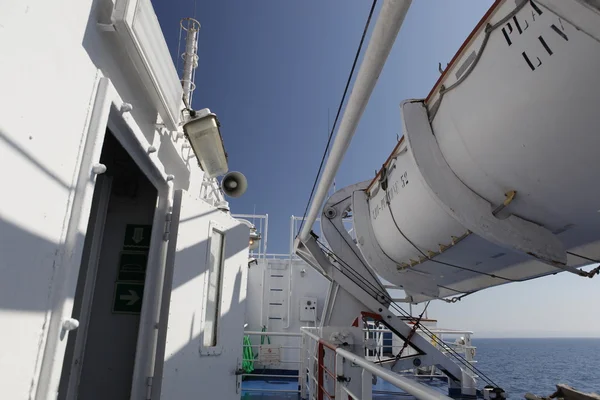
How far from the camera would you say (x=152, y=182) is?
227cm

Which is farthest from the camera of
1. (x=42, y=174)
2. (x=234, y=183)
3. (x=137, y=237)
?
(x=234, y=183)

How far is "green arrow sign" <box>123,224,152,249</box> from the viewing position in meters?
2.60

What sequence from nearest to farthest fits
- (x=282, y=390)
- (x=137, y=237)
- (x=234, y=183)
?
(x=137, y=237)
(x=234, y=183)
(x=282, y=390)

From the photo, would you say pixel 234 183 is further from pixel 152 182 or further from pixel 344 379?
pixel 344 379

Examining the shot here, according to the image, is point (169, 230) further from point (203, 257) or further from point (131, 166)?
point (131, 166)

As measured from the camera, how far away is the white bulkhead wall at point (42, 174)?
946 millimetres

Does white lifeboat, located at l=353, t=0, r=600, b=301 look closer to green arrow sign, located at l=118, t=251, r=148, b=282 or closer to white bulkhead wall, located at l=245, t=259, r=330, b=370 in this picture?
green arrow sign, located at l=118, t=251, r=148, b=282

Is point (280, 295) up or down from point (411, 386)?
up

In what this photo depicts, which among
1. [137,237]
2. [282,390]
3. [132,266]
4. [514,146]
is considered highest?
[514,146]

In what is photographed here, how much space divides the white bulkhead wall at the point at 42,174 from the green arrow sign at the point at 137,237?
1.37 m

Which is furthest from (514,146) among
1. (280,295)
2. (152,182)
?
(280,295)

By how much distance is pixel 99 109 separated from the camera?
53.5 inches

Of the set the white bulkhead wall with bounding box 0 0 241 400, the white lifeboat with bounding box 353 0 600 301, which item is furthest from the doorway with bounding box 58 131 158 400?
the white lifeboat with bounding box 353 0 600 301

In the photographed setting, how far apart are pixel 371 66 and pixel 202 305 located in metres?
1.74
